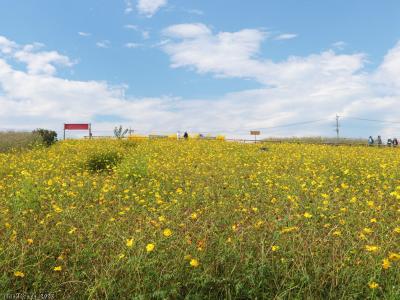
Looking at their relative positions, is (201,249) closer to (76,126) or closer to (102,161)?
(102,161)

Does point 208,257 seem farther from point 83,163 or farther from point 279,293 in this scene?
point 83,163

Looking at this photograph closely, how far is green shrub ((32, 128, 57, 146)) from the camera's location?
26.1 m

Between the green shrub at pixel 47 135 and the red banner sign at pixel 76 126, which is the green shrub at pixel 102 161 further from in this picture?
the red banner sign at pixel 76 126

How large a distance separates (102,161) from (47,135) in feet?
45.8

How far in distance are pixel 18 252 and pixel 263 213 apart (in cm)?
388

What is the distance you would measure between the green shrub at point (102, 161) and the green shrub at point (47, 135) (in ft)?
39.0

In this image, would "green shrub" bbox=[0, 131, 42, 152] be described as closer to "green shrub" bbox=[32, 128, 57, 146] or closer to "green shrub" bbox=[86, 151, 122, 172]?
"green shrub" bbox=[32, 128, 57, 146]

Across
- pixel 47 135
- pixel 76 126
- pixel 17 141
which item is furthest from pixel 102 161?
pixel 76 126

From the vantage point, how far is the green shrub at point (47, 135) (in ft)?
85.8

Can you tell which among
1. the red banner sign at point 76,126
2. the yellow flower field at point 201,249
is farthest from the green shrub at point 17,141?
the yellow flower field at point 201,249

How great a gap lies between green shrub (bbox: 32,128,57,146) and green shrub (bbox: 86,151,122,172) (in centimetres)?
1190

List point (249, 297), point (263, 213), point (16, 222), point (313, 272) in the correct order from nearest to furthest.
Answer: point (249, 297)
point (313, 272)
point (16, 222)
point (263, 213)

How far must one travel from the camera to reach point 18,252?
456 centimetres

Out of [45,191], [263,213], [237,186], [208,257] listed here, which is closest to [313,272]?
[208,257]
